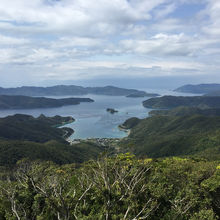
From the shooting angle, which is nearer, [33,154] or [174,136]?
[33,154]

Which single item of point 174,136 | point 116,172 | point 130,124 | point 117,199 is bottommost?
point 130,124

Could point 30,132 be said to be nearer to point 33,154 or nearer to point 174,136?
point 33,154

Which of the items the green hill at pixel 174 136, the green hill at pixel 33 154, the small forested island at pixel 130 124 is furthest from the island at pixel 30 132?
the green hill at pixel 174 136

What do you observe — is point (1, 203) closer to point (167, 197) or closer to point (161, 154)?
point (167, 197)

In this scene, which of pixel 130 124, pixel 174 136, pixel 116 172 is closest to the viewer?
pixel 116 172

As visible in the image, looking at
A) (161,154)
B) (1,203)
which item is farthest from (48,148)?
(1,203)

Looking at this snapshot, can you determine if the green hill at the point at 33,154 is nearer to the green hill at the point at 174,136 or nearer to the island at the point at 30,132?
the green hill at the point at 174,136

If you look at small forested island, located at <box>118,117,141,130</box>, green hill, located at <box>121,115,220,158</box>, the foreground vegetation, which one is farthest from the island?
the foreground vegetation

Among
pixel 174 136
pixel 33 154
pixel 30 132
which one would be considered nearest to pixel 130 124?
pixel 174 136
